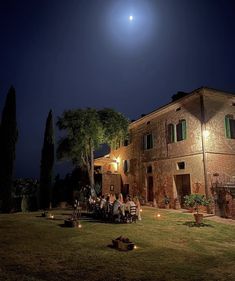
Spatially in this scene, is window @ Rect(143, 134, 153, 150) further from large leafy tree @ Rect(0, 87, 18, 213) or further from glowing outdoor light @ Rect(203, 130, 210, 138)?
A: large leafy tree @ Rect(0, 87, 18, 213)

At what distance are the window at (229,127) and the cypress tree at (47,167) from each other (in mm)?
14920

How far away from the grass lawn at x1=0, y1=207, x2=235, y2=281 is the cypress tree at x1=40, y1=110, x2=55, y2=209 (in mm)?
12118

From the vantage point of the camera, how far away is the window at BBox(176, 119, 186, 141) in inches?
729

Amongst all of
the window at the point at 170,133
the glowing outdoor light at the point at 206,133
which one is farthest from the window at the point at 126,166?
the glowing outdoor light at the point at 206,133

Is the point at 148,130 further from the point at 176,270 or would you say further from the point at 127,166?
the point at 176,270

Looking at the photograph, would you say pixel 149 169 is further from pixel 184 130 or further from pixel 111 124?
pixel 184 130

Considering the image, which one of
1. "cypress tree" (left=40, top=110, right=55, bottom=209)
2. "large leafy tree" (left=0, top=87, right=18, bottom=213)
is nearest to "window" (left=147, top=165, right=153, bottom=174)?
"cypress tree" (left=40, top=110, right=55, bottom=209)

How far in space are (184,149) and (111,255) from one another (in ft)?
42.2

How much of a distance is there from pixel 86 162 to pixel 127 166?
206 inches

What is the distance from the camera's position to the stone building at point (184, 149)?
1684cm

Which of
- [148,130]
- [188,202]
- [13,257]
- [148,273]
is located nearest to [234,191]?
[188,202]

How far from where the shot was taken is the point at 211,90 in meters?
17.2

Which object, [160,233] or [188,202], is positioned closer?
[160,233]

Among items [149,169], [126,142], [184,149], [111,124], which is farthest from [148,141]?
[184,149]
